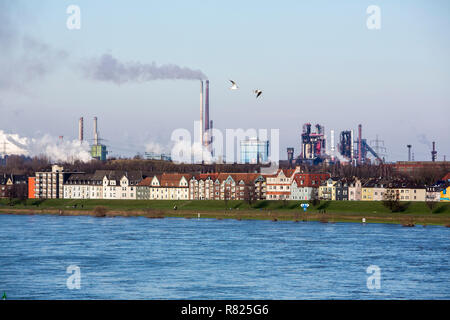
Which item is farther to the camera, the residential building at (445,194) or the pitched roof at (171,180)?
the pitched roof at (171,180)

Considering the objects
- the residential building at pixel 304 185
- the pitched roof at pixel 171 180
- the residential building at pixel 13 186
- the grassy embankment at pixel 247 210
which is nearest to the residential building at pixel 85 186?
the residential building at pixel 13 186

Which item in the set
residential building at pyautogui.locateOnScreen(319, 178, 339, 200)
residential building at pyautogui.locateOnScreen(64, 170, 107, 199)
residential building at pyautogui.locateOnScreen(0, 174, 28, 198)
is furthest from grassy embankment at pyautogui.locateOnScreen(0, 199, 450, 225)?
residential building at pyautogui.locateOnScreen(64, 170, 107, 199)

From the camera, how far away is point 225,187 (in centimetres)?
10981

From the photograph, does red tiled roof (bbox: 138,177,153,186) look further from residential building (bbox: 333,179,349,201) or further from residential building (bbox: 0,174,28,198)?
residential building (bbox: 333,179,349,201)

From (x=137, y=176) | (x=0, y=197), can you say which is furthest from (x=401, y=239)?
(x=0, y=197)

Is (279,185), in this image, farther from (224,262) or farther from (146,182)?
(224,262)

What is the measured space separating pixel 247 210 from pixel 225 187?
17751 mm

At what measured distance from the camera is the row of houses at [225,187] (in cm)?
10019

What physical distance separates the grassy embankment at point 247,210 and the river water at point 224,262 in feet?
24.3

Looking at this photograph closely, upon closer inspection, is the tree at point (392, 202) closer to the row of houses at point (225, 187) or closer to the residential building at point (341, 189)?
the row of houses at point (225, 187)

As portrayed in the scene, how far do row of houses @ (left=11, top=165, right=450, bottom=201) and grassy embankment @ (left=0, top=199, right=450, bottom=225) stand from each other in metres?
3.23

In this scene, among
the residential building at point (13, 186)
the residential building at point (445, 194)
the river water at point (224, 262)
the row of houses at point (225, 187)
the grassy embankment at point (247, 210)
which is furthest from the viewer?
the residential building at point (13, 186)

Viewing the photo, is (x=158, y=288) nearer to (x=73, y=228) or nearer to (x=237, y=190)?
(x=73, y=228)

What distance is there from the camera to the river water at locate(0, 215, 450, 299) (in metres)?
35.4
